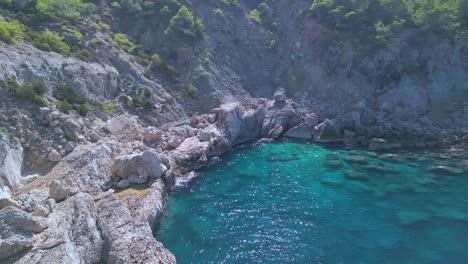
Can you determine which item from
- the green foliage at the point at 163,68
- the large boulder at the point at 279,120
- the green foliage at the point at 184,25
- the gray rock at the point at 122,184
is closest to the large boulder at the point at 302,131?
the large boulder at the point at 279,120

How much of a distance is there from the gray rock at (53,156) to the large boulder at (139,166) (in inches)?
162

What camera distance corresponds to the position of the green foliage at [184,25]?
50422 mm

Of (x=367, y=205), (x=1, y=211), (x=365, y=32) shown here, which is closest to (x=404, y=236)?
A: (x=367, y=205)

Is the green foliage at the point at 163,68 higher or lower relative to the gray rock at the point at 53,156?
higher

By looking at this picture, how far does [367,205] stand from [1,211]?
24.2 metres

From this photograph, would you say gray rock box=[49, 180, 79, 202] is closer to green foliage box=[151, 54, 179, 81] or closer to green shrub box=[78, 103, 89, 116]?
green shrub box=[78, 103, 89, 116]

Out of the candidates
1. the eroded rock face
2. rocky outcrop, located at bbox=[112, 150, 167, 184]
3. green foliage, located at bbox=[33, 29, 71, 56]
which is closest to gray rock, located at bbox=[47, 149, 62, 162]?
rocky outcrop, located at bbox=[112, 150, 167, 184]

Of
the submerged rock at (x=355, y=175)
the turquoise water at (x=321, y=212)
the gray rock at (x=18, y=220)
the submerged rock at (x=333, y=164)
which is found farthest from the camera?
the submerged rock at (x=333, y=164)

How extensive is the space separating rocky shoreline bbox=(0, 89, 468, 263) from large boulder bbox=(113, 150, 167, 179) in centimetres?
8

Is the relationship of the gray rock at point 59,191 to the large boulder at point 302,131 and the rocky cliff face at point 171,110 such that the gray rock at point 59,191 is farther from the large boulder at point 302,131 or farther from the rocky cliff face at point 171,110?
the large boulder at point 302,131

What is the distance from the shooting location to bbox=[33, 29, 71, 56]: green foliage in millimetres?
34156

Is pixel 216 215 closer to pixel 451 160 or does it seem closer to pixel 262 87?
pixel 451 160

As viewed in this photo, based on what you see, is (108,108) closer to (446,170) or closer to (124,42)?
(124,42)

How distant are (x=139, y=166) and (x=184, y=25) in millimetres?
30826
